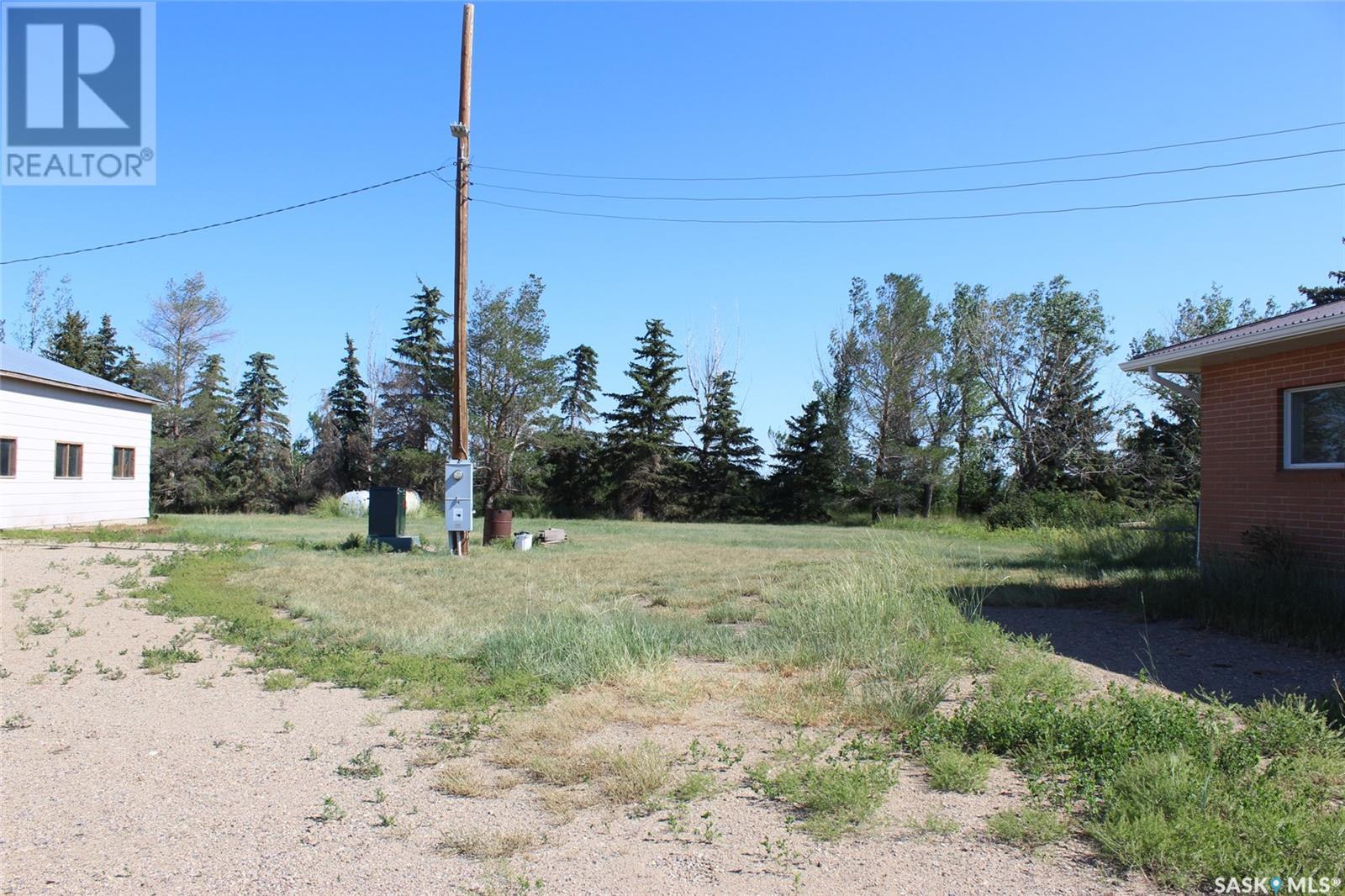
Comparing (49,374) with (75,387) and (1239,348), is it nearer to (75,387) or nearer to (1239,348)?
(75,387)

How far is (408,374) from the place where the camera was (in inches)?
1734

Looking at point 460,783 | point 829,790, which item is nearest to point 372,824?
point 460,783

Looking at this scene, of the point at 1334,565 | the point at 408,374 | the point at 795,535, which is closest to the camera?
the point at 1334,565

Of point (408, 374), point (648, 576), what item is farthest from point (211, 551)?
point (408, 374)

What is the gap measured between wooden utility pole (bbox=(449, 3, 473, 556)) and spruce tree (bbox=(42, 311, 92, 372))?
115ft

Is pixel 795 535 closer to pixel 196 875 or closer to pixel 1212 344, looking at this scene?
pixel 1212 344

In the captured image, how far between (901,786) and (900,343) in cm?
3199

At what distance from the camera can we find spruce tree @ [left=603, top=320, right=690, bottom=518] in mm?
39469

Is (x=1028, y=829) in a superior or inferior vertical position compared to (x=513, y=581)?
superior

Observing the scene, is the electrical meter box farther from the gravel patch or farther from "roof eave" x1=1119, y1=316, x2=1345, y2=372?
"roof eave" x1=1119, y1=316, x2=1345, y2=372

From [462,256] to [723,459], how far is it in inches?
978

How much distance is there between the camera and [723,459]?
4034cm

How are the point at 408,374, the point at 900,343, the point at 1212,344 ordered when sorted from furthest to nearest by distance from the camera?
1. the point at 408,374
2. the point at 900,343
3. the point at 1212,344

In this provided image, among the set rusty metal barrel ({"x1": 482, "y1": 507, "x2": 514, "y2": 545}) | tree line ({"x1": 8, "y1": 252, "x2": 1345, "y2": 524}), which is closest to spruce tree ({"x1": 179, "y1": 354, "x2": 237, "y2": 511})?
tree line ({"x1": 8, "y1": 252, "x2": 1345, "y2": 524})
